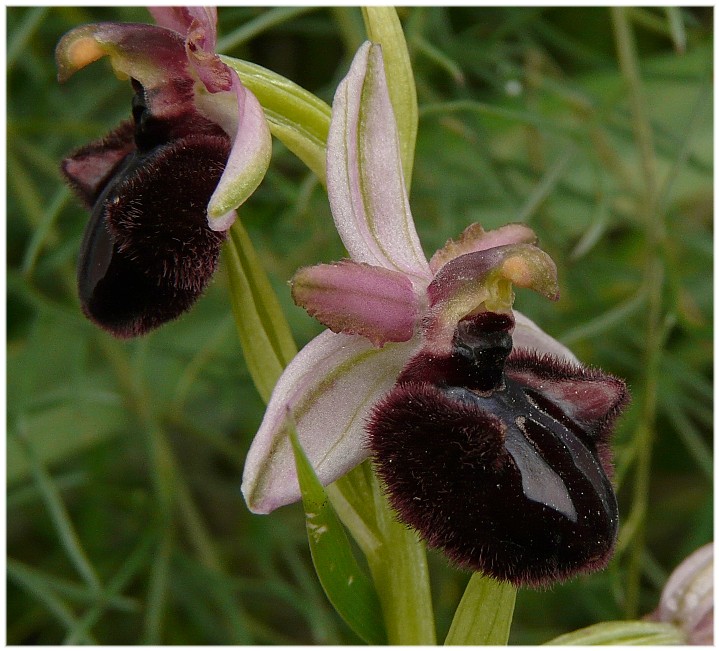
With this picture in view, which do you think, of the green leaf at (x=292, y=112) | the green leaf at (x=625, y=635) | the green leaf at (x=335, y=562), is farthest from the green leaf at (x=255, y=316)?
the green leaf at (x=625, y=635)

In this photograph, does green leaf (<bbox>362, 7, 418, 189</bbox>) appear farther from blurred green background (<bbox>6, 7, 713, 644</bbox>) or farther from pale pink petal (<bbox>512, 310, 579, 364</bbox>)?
blurred green background (<bbox>6, 7, 713, 644</bbox>)

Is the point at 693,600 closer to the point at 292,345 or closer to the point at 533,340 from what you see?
the point at 533,340

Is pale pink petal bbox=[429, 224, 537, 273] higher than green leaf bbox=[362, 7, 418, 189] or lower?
lower

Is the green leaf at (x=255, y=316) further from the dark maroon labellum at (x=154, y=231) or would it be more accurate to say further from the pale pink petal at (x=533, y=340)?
the pale pink petal at (x=533, y=340)

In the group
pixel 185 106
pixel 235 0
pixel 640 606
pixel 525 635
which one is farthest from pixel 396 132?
pixel 640 606

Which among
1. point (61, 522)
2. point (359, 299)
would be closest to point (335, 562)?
point (359, 299)

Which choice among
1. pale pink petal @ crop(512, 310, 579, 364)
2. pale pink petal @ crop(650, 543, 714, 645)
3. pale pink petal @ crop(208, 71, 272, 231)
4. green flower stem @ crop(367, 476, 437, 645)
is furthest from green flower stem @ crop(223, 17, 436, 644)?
pale pink petal @ crop(650, 543, 714, 645)


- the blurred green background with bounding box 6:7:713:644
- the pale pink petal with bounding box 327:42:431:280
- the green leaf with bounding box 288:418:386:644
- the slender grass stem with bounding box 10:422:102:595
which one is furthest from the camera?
the blurred green background with bounding box 6:7:713:644

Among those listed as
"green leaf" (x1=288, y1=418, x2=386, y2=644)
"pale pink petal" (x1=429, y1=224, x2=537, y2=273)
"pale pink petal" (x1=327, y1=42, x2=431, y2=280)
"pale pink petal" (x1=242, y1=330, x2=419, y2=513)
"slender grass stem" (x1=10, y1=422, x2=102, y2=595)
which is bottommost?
"slender grass stem" (x1=10, y1=422, x2=102, y2=595)
